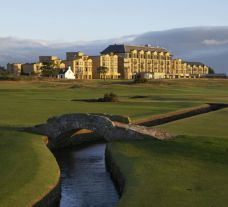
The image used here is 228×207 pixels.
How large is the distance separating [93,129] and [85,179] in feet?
30.7

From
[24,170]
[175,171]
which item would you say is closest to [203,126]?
[175,171]

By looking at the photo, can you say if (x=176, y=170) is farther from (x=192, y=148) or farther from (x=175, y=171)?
(x=192, y=148)

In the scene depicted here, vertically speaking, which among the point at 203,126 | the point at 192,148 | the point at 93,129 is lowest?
the point at 203,126

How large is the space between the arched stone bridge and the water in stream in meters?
1.58

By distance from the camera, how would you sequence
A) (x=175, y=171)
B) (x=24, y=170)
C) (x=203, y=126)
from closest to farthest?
(x=175, y=171) → (x=24, y=170) → (x=203, y=126)

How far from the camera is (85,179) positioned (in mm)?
32031

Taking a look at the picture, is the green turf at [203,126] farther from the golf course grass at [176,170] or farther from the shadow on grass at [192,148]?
the shadow on grass at [192,148]

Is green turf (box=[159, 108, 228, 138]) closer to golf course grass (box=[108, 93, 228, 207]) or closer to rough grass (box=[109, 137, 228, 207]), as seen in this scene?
golf course grass (box=[108, 93, 228, 207])

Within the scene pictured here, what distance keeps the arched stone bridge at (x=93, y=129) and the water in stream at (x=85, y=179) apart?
1584mm

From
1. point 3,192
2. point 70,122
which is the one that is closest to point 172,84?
point 70,122

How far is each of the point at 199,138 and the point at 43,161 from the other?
13168 millimetres

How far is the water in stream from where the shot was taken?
26875 mm

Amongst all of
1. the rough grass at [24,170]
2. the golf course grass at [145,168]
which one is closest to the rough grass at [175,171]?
the golf course grass at [145,168]

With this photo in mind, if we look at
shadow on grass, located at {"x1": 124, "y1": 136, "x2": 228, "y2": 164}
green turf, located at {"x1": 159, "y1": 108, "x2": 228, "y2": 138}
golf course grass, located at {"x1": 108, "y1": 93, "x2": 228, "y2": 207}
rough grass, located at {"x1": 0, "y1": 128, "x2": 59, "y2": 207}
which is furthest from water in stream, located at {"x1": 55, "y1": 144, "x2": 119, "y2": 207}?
green turf, located at {"x1": 159, "y1": 108, "x2": 228, "y2": 138}
